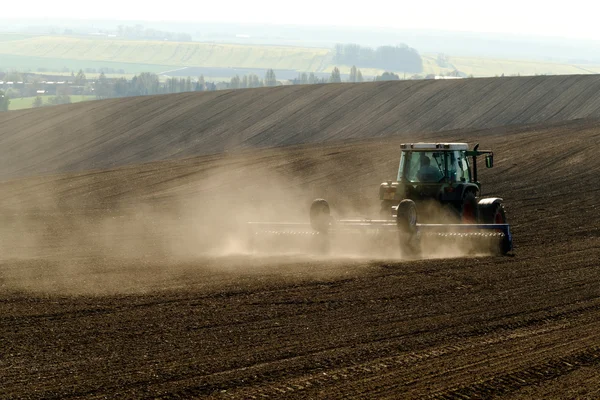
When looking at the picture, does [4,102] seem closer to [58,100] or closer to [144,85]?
[58,100]

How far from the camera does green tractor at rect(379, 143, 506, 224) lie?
16297 mm

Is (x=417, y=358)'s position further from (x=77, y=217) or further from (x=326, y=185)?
(x=326, y=185)

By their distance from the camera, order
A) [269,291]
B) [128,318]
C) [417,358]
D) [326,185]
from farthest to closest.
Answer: [326,185] < [269,291] < [128,318] < [417,358]

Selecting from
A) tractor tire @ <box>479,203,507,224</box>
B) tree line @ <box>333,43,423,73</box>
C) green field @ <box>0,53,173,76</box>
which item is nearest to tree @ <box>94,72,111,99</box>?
green field @ <box>0,53,173,76</box>

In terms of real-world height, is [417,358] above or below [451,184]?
below

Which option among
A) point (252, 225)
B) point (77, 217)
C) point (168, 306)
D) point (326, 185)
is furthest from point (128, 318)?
point (326, 185)

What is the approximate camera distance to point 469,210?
54.1 ft

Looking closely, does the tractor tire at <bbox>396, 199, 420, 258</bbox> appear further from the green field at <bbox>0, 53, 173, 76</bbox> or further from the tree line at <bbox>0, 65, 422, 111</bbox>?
the green field at <bbox>0, 53, 173, 76</bbox>

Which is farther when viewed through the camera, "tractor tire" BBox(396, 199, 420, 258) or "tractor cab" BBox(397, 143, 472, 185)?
"tractor cab" BBox(397, 143, 472, 185)

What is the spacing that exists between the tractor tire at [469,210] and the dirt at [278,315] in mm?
1123

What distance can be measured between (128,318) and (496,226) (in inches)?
300

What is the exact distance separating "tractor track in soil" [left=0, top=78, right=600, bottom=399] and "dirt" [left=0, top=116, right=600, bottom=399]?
0.03 m

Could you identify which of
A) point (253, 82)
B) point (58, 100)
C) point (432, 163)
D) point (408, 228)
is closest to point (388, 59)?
point (253, 82)

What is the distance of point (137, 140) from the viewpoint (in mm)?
46469
